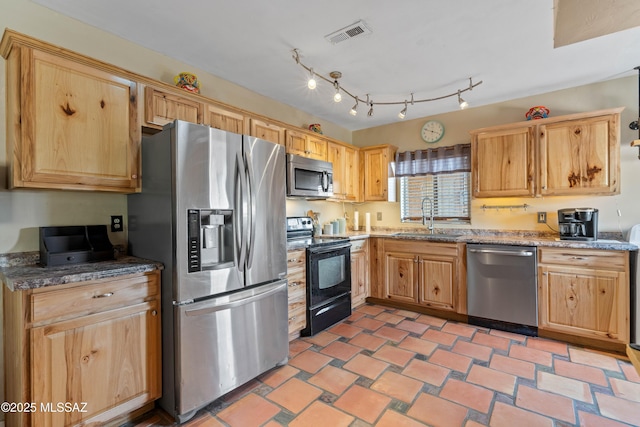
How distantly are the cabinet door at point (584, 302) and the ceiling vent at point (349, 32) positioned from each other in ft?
8.67

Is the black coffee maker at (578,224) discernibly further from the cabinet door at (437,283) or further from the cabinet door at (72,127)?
the cabinet door at (72,127)

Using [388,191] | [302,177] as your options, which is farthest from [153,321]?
[388,191]

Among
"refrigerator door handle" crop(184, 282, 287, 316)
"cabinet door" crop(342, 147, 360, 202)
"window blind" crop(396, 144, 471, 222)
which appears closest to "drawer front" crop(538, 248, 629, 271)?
"window blind" crop(396, 144, 471, 222)

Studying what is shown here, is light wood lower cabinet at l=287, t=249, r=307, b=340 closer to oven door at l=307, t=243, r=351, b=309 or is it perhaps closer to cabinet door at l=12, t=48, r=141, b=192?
oven door at l=307, t=243, r=351, b=309

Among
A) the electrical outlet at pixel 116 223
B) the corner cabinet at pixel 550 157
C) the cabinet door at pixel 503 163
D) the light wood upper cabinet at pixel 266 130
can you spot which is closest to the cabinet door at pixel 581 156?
the corner cabinet at pixel 550 157

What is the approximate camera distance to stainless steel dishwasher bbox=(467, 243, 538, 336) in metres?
2.78

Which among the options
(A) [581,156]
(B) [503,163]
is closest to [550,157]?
(A) [581,156]

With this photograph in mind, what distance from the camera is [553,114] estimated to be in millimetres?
3178

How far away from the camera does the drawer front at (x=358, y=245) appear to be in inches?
136

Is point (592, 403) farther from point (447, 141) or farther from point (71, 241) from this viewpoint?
point (71, 241)

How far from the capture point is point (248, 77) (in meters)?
2.82

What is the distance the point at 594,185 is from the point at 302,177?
2833mm

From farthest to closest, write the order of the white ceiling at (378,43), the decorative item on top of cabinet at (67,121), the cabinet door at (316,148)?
the cabinet door at (316,148), the white ceiling at (378,43), the decorative item on top of cabinet at (67,121)

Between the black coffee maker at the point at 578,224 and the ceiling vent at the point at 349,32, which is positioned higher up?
the ceiling vent at the point at 349,32
